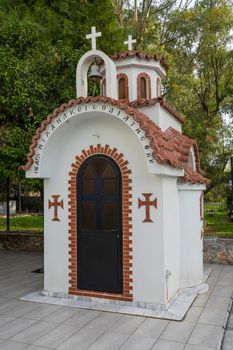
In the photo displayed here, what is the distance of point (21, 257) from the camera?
42.2 feet

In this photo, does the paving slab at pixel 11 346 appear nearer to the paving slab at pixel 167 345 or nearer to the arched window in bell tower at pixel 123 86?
the paving slab at pixel 167 345

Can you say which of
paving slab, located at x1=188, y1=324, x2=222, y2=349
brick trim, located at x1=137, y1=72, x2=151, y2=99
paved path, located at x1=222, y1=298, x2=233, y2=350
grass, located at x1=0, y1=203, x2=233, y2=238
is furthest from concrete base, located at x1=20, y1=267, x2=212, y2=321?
brick trim, located at x1=137, y1=72, x2=151, y2=99

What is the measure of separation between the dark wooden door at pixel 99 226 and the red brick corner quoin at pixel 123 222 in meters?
0.09

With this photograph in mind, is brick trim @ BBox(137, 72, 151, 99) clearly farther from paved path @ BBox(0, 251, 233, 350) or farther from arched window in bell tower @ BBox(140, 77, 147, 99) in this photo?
paved path @ BBox(0, 251, 233, 350)

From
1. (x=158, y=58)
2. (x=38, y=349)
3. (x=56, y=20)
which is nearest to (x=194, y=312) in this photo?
(x=38, y=349)

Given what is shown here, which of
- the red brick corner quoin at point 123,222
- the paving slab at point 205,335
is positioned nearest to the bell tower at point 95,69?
the red brick corner quoin at point 123,222

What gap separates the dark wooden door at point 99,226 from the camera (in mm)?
7281

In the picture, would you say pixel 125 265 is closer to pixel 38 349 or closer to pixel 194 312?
pixel 194 312

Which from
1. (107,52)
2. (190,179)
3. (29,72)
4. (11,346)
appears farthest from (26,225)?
(11,346)

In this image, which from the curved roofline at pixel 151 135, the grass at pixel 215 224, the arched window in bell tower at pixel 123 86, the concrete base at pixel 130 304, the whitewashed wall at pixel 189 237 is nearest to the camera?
the curved roofline at pixel 151 135

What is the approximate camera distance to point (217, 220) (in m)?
12.6

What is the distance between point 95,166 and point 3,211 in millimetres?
15054

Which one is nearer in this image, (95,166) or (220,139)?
(95,166)

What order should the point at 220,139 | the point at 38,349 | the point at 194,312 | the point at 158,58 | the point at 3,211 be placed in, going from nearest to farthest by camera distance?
1. the point at 38,349
2. the point at 194,312
3. the point at 158,58
4. the point at 220,139
5. the point at 3,211
